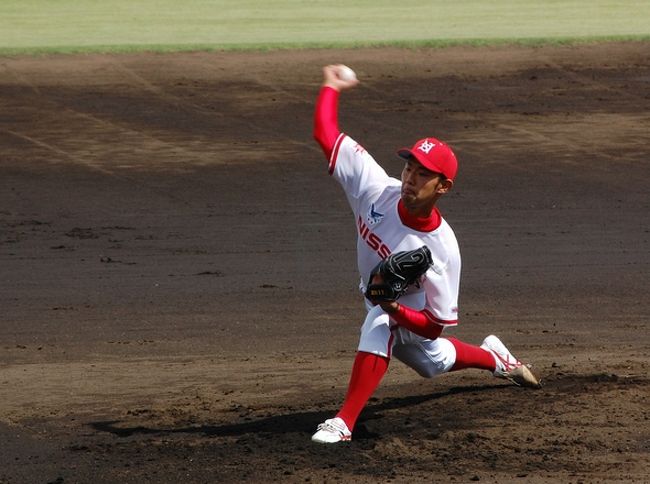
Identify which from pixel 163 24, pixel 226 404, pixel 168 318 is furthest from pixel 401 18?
pixel 226 404

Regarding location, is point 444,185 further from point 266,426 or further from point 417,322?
point 266,426

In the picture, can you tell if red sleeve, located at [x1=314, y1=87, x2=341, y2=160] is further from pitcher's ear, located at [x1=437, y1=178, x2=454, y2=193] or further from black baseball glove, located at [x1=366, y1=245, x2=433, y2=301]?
black baseball glove, located at [x1=366, y1=245, x2=433, y2=301]

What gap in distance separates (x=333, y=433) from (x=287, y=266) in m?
4.73

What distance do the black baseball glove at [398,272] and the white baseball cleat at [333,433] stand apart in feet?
2.16

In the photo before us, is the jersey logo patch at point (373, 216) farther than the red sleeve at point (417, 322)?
Yes

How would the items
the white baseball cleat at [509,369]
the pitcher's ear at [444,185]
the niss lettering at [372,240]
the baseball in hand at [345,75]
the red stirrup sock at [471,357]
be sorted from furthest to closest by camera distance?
the white baseball cleat at [509,369] → the red stirrup sock at [471,357] → the baseball in hand at [345,75] → the niss lettering at [372,240] → the pitcher's ear at [444,185]

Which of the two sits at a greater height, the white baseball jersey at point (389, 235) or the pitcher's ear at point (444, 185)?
the pitcher's ear at point (444, 185)

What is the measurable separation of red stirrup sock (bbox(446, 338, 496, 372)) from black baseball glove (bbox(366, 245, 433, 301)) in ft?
3.29

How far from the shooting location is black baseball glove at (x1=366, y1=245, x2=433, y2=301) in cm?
587

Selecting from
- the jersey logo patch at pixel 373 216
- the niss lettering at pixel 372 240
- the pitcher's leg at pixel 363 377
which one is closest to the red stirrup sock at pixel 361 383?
the pitcher's leg at pixel 363 377

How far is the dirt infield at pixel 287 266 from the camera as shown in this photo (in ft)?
20.9

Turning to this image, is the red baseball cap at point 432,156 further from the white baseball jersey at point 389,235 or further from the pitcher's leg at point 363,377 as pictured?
the pitcher's leg at point 363,377

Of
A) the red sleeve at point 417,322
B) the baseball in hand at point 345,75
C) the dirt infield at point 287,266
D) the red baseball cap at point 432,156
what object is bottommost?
the dirt infield at point 287,266

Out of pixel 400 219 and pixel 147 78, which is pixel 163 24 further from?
pixel 400 219
